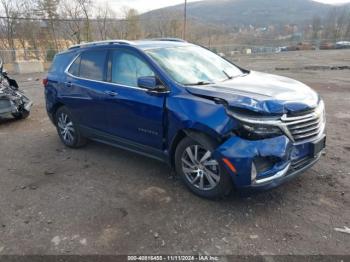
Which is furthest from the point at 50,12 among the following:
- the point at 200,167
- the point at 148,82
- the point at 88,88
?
the point at 200,167

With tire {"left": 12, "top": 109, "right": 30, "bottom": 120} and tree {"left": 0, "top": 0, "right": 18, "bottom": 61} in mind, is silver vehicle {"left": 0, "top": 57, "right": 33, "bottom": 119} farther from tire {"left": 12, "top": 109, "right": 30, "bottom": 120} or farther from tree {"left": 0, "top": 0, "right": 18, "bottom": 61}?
tree {"left": 0, "top": 0, "right": 18, "bottom": 61}

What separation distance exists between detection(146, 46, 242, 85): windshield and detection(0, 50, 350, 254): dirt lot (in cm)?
140

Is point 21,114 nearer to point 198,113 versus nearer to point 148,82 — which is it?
point 148,82

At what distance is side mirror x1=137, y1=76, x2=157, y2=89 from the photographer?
376 centimetres

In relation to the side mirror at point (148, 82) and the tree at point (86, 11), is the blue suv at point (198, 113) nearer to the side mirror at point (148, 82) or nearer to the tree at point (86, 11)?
the side mirror at point (148, 82)

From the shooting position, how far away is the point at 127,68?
432cm

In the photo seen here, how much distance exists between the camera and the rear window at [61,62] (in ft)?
17.9

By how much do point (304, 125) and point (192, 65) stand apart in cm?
167

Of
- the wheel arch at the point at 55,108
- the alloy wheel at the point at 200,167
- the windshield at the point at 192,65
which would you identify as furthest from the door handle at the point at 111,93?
the wheel arch at the point at 55,108

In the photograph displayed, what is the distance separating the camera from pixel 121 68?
440cm

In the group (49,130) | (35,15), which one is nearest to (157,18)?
(35,15)

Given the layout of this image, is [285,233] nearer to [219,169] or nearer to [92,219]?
[219,169]

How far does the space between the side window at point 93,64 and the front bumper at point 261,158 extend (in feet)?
7.84

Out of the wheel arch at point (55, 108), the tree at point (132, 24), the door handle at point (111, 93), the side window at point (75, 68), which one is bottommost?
the wheel arch at point (55, 108)
